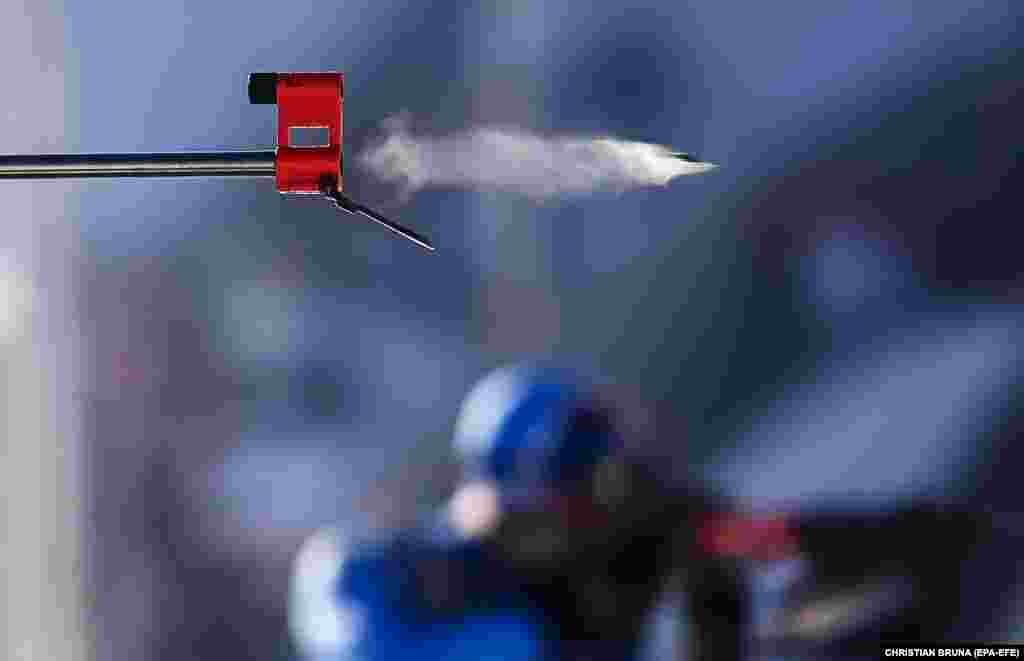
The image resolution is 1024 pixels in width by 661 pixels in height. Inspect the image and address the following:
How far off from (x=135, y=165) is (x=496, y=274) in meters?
0.73

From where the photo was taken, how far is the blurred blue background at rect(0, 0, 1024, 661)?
142 cm

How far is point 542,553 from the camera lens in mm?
1403

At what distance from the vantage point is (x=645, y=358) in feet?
4.74

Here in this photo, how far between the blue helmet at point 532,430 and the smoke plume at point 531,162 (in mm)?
258

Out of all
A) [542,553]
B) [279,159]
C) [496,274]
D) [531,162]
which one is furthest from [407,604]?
[279,159]

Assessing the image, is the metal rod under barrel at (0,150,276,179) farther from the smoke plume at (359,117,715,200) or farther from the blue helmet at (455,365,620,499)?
the blue helmet at (455,365,620,499)

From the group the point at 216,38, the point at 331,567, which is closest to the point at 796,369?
the point at 331,567

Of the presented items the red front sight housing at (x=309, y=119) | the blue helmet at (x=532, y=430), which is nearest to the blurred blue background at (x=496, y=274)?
the blue helmet at (x=532, y=430)

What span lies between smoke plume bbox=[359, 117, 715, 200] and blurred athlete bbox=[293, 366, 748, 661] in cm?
26

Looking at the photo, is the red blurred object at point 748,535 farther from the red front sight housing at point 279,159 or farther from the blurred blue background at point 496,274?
the red front sight housing at point 279,159

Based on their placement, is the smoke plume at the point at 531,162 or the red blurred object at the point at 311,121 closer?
the red blurred object at the point at 311,121

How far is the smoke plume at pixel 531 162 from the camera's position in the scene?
1347 millimetres

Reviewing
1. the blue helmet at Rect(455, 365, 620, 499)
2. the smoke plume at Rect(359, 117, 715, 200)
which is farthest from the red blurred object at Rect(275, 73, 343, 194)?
the blue helmet at Rect(455, 365, 620, 499)

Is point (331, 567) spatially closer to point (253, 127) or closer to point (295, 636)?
point (295, 636)
